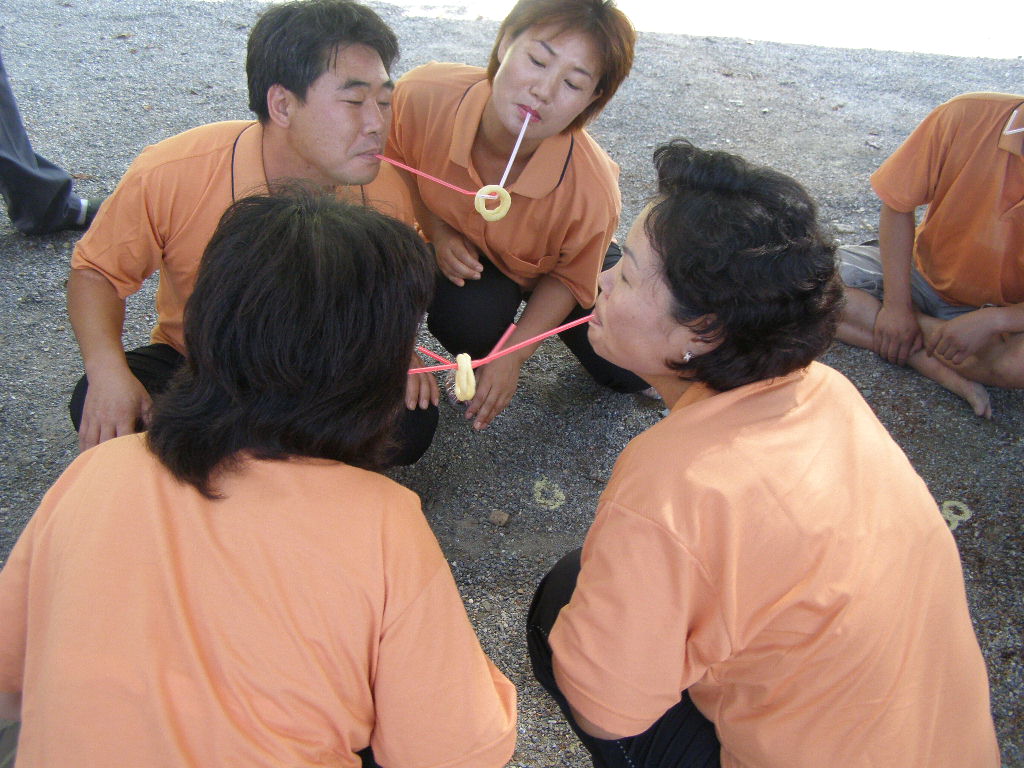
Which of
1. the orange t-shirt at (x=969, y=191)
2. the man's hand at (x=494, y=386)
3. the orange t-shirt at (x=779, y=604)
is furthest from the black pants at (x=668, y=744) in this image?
the orange t-shirt at (x=969, y=191)

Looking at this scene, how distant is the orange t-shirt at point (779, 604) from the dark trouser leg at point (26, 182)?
245 cm

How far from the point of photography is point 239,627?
0.93m

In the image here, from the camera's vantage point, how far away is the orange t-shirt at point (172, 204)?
1.71 m

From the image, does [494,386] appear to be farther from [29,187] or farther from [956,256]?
[29,187]

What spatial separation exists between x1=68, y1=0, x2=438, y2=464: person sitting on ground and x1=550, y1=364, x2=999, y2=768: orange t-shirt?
98 centimetres

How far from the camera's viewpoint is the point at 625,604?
1.06 metres

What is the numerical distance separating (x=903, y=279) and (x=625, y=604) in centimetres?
192

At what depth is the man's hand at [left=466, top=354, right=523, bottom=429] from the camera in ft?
6.81

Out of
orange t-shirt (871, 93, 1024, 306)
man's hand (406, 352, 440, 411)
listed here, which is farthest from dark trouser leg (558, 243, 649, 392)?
orange t-shirt (871, 93, 1024, 306)

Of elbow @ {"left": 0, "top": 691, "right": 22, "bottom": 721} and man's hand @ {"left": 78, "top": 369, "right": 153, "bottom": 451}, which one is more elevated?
man's hand @ {"left": 78, "top": 369, "right": 153, "bottom": 451}

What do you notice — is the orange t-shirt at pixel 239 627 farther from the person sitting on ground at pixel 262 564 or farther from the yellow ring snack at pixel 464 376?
the yellow ring snack at pixel 464 376

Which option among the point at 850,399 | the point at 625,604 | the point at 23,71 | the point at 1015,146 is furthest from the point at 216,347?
the point at 23,71

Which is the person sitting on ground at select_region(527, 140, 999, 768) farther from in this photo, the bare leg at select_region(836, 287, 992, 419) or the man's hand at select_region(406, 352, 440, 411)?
the bare leg at select_region(836, 287, 992, 419)

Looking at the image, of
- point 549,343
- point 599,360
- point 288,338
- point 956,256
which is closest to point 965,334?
point 956,256
